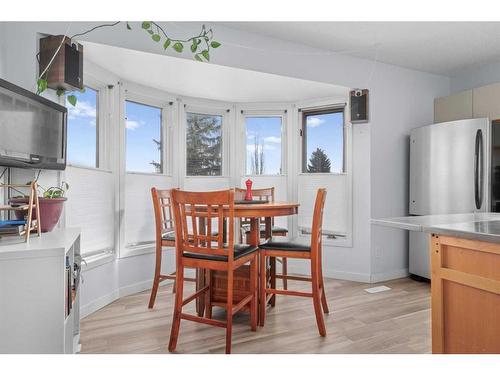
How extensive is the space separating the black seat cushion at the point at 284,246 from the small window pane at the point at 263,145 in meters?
1.78

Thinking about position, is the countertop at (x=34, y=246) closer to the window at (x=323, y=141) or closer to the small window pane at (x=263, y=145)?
the small window pane at (x=263, y=145)

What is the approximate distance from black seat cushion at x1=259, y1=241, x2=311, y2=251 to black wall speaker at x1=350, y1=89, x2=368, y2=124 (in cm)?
172

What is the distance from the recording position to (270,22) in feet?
9.62

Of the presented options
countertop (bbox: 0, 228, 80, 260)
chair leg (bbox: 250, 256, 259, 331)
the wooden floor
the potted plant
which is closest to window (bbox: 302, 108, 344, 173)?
the wooden floor

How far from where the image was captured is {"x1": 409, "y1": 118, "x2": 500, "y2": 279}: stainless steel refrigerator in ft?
10.7

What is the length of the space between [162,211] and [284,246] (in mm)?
1446

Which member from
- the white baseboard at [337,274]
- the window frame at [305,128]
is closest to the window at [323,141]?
the window frame at [305,128]

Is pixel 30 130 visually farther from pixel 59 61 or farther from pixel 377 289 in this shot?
pixel 377 289

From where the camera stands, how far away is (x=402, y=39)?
3203 mm

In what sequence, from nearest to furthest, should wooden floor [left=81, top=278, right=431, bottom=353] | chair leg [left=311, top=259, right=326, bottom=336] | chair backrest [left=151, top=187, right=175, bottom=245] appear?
wooden floor [left=81, top=278, right=431, bottom=353] → chair leg [left=311, top=259, right=326, bottom=336] → chair backrest [left=151, top=187, right=175, bottom=245]

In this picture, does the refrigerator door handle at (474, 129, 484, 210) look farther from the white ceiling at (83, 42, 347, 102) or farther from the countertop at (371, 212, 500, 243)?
the countertop at (371, 212, 500, 243)

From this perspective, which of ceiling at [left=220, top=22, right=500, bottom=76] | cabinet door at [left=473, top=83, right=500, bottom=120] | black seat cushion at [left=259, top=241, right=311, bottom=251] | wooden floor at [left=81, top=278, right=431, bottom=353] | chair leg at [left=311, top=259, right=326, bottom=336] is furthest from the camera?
cabinet door at [left=473, top=83, right=500, bottom=120]
